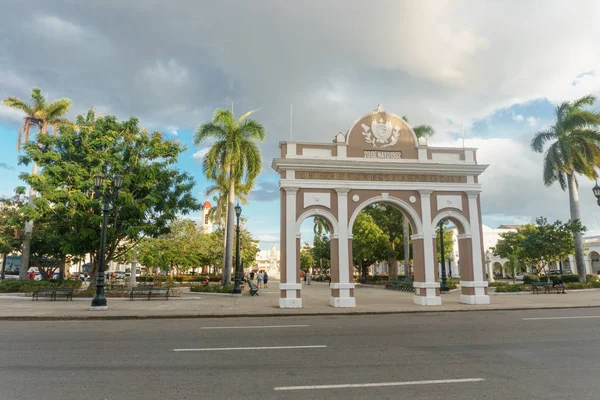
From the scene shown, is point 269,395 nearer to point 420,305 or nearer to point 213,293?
point 420,305

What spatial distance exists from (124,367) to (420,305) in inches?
587

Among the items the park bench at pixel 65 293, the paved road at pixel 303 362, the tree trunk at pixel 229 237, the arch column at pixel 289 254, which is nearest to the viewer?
the paved road at pixel 303 362

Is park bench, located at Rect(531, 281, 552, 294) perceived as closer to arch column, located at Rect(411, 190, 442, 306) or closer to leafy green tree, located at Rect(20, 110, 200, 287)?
arch column, located at Rect(411, 190, 442, 306)

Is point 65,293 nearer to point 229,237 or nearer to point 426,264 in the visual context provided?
point 229,237

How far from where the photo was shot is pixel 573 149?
2934cm

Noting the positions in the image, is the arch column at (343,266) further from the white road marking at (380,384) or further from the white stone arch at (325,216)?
the white road marking at (380,384)

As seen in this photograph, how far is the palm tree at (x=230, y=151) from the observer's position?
26641mm

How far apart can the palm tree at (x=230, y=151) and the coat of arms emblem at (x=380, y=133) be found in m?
10.00

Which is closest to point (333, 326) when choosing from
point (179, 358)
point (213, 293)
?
point (179, 358)

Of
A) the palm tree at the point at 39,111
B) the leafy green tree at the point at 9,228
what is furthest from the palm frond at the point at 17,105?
the leafy green tree at the point at 9,228

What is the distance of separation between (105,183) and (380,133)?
15.2 meters

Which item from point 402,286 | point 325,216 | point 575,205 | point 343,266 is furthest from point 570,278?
point 325,216

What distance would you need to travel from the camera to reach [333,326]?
11812 mm

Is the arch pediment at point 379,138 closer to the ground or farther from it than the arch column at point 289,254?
farther from it
